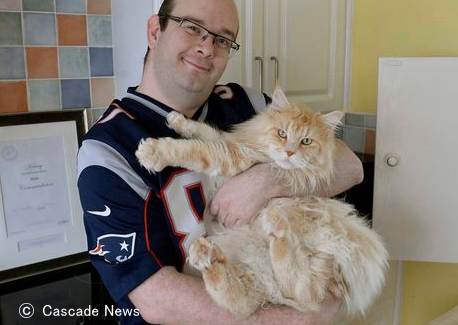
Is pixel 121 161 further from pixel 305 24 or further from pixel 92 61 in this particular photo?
pixel 305 24

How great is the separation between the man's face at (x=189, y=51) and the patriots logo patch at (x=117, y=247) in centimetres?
45

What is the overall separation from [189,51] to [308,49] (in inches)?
35.0

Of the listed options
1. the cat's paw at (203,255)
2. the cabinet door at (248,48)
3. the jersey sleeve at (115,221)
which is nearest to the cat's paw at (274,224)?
the cat's paw at (203,255)

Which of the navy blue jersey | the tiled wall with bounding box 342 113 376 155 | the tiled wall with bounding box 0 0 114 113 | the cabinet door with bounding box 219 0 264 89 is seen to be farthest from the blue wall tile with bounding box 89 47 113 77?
the tiled wall with bounding box 342 113 376 155

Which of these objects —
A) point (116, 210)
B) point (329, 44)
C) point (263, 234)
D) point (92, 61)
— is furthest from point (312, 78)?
point (116, 210)

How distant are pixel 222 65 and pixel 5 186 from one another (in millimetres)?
837

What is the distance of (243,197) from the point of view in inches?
46.4

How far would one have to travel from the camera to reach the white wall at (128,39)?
64.5 inches

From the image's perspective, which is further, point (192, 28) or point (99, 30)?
point (99, 30)

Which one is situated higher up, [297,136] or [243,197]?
[297,136]

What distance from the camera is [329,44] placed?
213 centimetres

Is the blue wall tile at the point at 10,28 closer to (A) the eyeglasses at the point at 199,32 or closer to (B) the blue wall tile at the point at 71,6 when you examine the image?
(B) the blue wall tile at the point at 71,6

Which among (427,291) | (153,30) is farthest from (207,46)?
(427,291)

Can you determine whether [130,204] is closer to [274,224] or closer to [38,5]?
[274,224]
